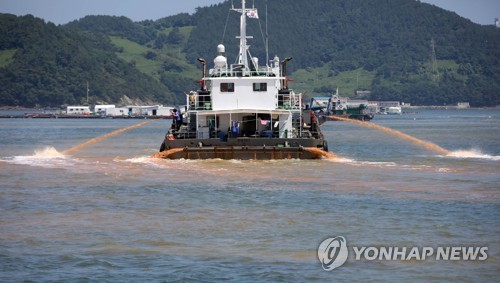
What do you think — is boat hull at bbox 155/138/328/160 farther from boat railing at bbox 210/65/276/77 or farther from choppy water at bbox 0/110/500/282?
boat railing at bbox 210/65/276/77

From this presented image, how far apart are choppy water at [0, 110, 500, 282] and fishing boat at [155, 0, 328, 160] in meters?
0.78

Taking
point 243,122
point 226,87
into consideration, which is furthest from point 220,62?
point 243,122

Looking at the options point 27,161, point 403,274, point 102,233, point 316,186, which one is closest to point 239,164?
point 316,186

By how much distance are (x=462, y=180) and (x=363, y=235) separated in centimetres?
1818

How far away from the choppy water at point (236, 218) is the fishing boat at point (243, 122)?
781 mm

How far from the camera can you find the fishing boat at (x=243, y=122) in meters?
55.4

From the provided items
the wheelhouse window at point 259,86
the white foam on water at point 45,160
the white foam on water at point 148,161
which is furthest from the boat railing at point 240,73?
the white foam on water at point 45,160

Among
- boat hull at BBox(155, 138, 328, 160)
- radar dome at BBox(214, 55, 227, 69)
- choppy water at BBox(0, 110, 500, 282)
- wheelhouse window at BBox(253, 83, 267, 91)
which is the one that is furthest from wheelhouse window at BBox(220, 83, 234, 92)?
choppy water at BBox(0, 110, 500, 282)

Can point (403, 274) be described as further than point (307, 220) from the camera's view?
No

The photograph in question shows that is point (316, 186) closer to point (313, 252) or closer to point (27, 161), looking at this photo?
point (313, 252)

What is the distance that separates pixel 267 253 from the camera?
88.4ft

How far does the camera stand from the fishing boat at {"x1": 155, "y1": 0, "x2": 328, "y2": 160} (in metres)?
55.4

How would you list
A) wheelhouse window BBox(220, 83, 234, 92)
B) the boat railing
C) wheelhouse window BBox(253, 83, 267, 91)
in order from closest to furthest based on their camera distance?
wheelhouse window BBox(253, 83, 267, 91) < wheelhouse window BBox(220, 83, 234, 92) < the boat railing

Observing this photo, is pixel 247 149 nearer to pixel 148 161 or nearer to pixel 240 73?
pixel 240 73
